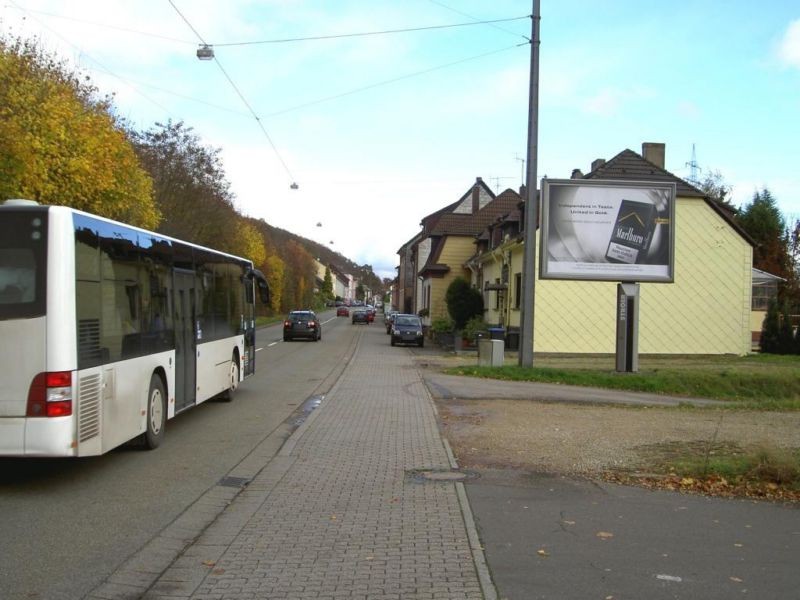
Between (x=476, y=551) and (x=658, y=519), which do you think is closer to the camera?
(x=476, y=551)

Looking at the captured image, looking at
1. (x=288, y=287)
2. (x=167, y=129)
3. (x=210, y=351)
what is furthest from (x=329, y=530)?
(x=288, y=287)

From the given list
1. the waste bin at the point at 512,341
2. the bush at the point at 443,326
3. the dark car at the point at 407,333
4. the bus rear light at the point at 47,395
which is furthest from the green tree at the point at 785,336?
the bus rear light at the point at 47,395

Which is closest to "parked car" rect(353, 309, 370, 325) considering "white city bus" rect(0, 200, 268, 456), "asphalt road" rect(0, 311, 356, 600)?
"asphalt road" rect(0, 311, 356, 600)

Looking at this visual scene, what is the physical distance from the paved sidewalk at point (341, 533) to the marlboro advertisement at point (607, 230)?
1136cm

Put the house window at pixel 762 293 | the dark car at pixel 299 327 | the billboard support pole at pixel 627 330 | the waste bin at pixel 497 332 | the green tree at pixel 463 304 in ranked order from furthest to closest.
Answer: the house window at pixel 762 293
the dark car at pixel 299 327
the green tree at pixel 463 304
the waste bin at pixel 497 332
the billboard support pole at pixel 627 330

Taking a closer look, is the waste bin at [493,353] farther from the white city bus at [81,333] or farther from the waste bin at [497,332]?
the white city bus at [81,333]

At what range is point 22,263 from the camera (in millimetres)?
6773

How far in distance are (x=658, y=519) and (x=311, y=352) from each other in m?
25.0

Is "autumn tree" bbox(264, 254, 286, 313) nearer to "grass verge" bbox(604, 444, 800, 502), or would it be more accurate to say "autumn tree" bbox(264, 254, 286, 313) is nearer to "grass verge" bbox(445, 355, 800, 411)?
"grass verge" bbox(445, 355, 800, 411)

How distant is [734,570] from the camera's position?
4957mm

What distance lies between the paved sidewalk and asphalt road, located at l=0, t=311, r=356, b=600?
51 cm

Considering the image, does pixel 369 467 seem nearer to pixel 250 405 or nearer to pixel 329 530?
pixel 329 530

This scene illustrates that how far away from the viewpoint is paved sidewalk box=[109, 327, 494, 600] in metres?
4.60

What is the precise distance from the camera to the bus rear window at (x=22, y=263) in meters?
6.71
